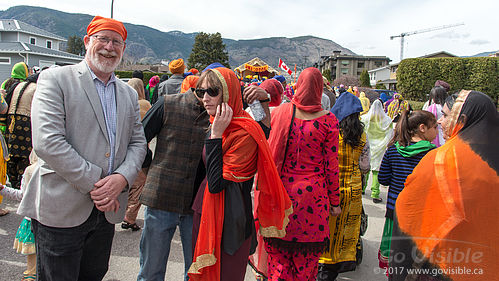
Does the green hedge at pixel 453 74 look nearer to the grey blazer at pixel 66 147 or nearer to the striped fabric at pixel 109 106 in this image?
the striped fabric at pixel 109 106

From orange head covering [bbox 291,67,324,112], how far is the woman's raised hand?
1.00 m

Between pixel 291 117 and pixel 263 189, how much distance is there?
866mm

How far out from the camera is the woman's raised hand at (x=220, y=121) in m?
1.93

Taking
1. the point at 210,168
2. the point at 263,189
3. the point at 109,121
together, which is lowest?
the point at 263,189

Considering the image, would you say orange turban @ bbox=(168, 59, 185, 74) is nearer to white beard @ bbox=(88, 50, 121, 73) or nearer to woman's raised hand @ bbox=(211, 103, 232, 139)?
white beard @ bbox=(88, 50, 121, 73)

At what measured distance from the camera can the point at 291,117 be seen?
273 cm

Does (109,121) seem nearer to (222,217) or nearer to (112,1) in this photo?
(222,217)

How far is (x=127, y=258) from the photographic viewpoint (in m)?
3.55

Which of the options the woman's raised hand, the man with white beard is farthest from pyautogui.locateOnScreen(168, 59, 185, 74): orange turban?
the woman's raised hand

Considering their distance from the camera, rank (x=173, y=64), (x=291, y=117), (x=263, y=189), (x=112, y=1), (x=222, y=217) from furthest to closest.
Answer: (x=112, y=1)
(x=173, y=64)
(x=291, y=117)
(x=263, y=189)
(x=222, y=217)

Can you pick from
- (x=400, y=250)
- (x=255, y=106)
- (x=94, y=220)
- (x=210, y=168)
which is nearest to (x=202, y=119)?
(x=255, y=106)

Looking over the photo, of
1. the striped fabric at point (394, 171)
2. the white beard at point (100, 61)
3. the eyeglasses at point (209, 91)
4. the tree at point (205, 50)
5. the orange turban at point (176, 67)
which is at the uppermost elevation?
the tree at point (205, 50)

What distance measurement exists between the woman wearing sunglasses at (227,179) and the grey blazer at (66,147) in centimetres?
63

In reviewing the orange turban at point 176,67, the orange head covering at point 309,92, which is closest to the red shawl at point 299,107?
the orange head covering at point 309,92
